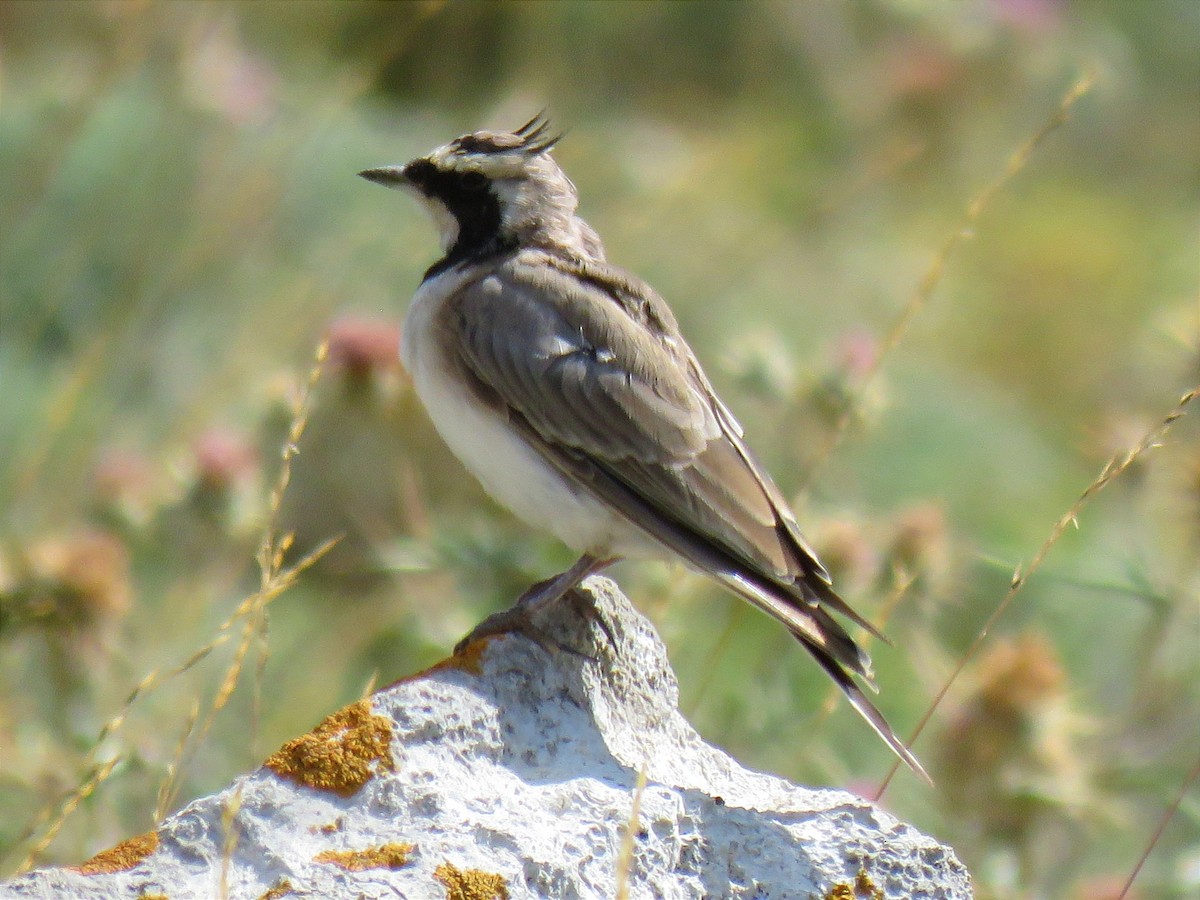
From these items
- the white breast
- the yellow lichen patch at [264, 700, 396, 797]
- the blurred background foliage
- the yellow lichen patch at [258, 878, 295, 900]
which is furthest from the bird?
the yellow lichen patch at [258, 878, 295, 900]

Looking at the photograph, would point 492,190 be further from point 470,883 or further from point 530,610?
point 470,883

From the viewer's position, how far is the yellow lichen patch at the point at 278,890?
2671 mm

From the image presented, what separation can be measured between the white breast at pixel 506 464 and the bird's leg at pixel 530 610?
177mm

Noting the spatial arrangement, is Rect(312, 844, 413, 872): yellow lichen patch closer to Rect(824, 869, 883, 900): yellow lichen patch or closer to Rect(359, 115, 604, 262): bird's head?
Rect(824, 869, 883, 900): yellow lichen patch

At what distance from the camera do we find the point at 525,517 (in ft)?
13.6

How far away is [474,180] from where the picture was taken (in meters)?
4.55

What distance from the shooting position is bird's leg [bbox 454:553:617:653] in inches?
140

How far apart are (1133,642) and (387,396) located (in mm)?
3428

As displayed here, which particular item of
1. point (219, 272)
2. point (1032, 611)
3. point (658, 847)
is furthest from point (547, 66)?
point (658, 847)

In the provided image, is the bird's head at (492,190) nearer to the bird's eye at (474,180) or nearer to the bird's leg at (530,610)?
the bird's eye at (474,180)

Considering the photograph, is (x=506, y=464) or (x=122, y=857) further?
(x=506, y=464)

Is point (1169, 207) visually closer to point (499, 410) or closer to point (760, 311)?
point (760, 311)

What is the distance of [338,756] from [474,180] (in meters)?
2.05

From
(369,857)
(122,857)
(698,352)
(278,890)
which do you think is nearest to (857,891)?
(369,857)
